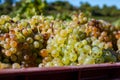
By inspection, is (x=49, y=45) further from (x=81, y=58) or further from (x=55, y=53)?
(x=81, y=58)

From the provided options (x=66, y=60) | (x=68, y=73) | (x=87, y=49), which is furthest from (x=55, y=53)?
(x=68, y=73)

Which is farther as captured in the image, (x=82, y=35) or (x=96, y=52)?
(x=82, y=35)

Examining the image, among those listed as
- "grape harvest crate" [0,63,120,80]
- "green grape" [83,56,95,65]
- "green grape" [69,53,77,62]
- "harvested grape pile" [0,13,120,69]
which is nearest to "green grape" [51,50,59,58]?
"harvested grape pile" [0,13,120,69]

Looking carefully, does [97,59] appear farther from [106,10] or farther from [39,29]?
[106,10]

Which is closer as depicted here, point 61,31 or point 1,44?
point 1,44

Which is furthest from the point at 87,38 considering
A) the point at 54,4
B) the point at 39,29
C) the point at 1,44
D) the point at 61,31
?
the point at 54,4
